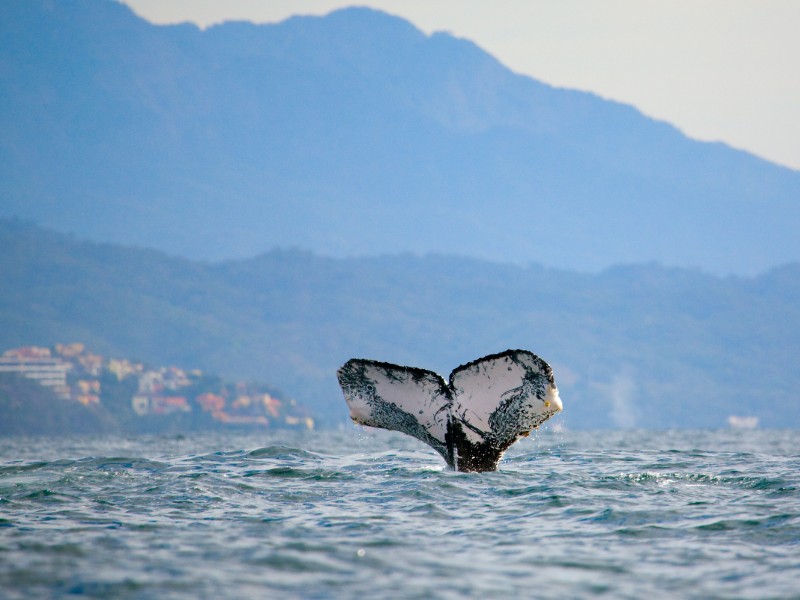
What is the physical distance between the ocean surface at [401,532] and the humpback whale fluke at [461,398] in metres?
0.66

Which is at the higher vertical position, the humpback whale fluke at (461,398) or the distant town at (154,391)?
the distant town at (154,391)

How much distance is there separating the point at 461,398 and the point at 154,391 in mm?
149832

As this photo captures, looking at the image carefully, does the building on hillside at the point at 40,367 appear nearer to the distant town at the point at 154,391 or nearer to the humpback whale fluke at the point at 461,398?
the distant town at the point at 154,391

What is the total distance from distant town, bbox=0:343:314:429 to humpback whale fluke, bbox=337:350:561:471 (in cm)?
14064

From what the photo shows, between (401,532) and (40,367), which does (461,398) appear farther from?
(40,367)

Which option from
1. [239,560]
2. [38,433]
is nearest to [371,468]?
[239,560]

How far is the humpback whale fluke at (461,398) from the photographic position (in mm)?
11117

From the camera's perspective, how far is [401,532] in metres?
9.30

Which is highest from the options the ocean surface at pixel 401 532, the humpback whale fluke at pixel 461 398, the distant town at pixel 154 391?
the distant town at pixel 154 391

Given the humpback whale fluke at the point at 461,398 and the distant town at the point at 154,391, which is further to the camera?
the distant town at the point at 154,391

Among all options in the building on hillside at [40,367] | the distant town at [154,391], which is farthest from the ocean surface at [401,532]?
the building on hillside at [40,367]

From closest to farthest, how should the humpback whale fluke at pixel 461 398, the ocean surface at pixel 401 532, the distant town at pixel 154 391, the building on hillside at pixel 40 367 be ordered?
the ocean surface at pixel 401 532
the humpback whale fluke at pixel 461 398
the distant town at pixel 154 391
the building on hillside at pixel 40 367

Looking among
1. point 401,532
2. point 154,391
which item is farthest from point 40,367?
point 401,532

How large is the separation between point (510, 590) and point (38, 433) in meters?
130
